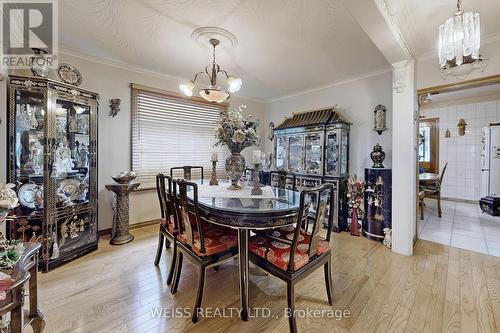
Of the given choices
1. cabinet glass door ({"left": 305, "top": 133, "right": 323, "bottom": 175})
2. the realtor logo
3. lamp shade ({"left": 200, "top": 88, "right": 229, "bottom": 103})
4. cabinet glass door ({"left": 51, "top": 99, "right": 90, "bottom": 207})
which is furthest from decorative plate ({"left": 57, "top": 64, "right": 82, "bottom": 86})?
cabinet glass door ({"left": 305, "top": 133, "right": 323, "bottom": 175})

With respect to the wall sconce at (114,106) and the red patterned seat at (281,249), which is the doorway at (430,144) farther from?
the wall sconce at (114,106)

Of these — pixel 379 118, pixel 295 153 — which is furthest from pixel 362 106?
pixel 295 153

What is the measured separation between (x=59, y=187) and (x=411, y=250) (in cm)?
413

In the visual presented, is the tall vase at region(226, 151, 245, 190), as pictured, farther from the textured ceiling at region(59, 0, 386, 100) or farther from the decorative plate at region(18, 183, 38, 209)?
the decorative plate at region(18, 183, 38, 209)

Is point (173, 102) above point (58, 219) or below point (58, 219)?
above

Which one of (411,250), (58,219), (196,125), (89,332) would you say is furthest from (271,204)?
(196,125)

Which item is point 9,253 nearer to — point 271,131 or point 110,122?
point 110,122

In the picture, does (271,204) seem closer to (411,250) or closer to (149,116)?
(411,250)

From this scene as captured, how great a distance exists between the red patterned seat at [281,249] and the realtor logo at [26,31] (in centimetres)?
273

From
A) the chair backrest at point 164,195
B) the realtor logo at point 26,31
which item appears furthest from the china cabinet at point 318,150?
the realtor logo at point 26,31

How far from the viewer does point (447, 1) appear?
1.80m

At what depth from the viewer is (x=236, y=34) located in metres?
2.37

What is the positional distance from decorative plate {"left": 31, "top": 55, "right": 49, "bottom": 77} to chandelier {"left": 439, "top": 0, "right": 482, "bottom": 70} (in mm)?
3682

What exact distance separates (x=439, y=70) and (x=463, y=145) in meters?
3.96
